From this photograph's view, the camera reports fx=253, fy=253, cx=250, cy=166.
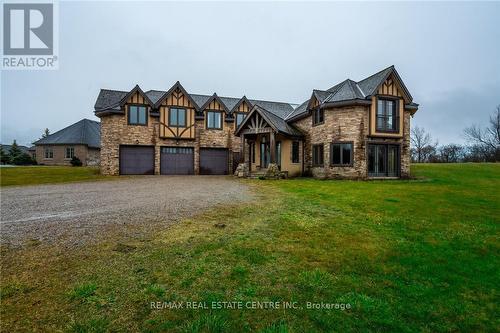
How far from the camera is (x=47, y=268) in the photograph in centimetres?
379

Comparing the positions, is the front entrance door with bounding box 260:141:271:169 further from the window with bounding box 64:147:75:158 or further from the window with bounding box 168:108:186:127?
the window with bounding box 64:147:75:158

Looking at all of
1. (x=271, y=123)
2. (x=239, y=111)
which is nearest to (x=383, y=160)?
(x=271, y=123)

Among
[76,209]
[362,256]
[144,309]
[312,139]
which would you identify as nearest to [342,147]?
[312,139]

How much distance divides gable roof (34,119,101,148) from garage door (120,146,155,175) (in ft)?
58.4

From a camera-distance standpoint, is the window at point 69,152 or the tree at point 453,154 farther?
the tree at point 453,154

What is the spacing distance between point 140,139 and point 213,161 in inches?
289

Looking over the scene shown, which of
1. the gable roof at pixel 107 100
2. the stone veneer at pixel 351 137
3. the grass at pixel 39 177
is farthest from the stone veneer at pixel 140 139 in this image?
the stone veneer at pixel 351 137

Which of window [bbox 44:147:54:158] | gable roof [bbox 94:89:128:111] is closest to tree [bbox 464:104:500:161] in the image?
gable roof [bbox 94:89:128:111]

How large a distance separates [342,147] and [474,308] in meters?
16.7

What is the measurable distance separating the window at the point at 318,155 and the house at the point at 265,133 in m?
0.08

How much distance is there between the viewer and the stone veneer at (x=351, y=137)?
18.5 meters

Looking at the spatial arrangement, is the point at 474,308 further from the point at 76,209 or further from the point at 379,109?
the point at 379,109

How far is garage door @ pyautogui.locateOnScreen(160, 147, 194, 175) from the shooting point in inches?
985

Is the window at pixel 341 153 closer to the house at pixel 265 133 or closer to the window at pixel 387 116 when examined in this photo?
the house at pixel 265 133
